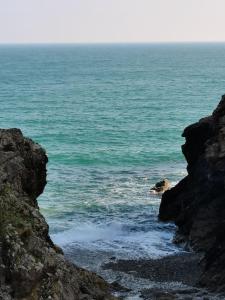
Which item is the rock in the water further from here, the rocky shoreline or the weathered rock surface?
the weathered rock surface

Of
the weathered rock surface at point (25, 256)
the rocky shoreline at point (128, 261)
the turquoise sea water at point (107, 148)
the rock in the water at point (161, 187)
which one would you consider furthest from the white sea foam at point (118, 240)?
the weathered rock surface at point (25, 256)

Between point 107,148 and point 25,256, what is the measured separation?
161ft

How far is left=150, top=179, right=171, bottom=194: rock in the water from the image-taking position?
5094cm

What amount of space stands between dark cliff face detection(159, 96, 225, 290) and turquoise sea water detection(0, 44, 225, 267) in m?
1.74

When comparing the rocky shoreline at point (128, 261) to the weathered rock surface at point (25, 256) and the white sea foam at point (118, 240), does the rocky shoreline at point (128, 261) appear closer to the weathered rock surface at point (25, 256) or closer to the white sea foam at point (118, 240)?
the weathered rock surface at point (25, 256)

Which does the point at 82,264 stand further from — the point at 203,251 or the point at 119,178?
the point at 119,178

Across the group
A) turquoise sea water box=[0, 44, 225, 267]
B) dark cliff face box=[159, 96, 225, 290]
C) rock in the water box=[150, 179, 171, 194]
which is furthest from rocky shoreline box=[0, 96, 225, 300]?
rock in the water box=[150, 179, 171, 194]

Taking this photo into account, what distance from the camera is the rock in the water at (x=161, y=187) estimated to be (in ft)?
167

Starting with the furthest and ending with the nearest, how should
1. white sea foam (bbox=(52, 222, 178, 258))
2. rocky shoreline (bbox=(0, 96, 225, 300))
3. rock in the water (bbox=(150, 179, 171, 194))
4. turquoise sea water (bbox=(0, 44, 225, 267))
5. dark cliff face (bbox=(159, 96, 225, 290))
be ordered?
1. rock in the water (bbox=(150, 179, 171, 194))
2. turquoise sea water (bbox=(0, 44, 225, 267))
3. white sea foam (bbox=(52, 222, 178, 258))
4. dark cliff face (bbox=(159, 96, 225, 290))
5. rocky shoreline (bbox=(0, 96, 225, 300))

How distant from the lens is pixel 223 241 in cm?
3192

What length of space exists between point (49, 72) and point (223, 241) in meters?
164

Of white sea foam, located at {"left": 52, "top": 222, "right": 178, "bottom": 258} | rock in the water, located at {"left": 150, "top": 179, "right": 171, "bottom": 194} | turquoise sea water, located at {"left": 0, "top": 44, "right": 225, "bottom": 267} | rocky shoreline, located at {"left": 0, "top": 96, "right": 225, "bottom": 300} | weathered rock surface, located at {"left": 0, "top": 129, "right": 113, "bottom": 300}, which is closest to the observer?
weathered rock surface, located at {"left": 0, "top": 129, "right": 113, "bottom": 300}

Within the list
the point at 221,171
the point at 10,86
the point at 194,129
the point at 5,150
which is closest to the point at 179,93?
the point at 10,86

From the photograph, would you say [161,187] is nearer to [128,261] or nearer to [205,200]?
[205,200]
